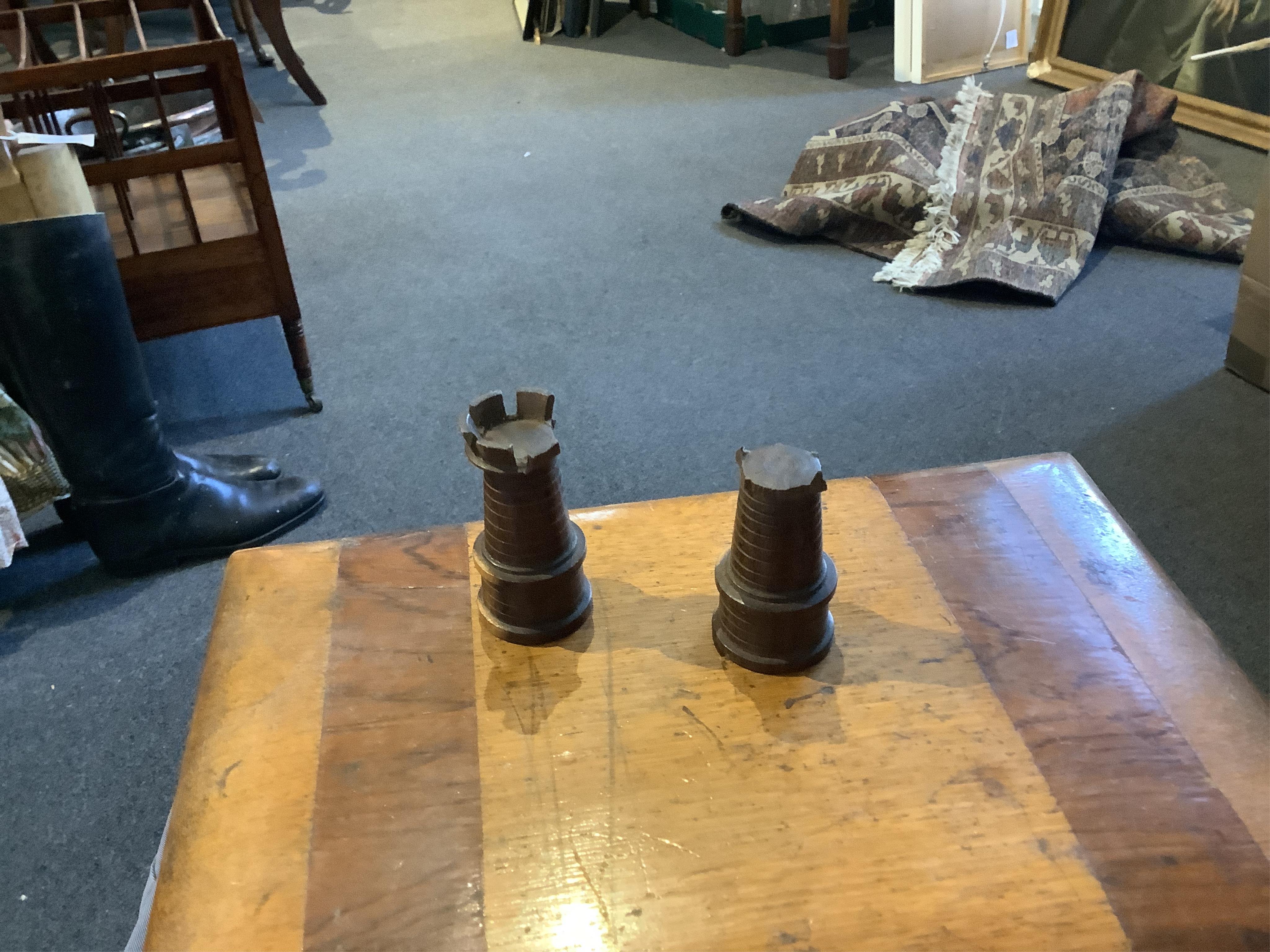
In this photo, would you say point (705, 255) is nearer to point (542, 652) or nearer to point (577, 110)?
point (577, 110)

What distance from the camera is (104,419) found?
4.11 feet

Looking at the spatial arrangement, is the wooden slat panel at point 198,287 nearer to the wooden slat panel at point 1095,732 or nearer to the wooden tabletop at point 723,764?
the wooden tabletop at point 723,764

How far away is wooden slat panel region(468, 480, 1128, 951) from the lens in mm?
591

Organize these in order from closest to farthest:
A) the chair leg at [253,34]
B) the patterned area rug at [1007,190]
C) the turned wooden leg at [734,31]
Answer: the patterned area rug at [1007,190]
the turned wooden leg at [734,31]
the chair leg at [253,34]

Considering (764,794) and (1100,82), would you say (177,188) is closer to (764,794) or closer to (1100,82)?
(764,794)

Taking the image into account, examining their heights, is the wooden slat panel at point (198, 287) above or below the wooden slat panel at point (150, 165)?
below

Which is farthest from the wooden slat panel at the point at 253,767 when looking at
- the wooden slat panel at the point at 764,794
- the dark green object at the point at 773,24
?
the dark green object at the point at 773,24

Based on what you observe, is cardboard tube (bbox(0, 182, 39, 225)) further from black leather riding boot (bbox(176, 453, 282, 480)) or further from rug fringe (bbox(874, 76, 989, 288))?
rug fringe (bbox(874, 76, 989, 288))

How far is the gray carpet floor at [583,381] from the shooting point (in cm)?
122

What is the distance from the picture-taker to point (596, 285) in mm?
2086

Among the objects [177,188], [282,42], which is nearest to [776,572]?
[177,188]

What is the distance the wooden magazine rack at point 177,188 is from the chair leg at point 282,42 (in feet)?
4.34

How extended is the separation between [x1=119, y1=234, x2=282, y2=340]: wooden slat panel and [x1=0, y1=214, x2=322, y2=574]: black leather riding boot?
0.71ft

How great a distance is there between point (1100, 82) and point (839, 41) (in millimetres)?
809
